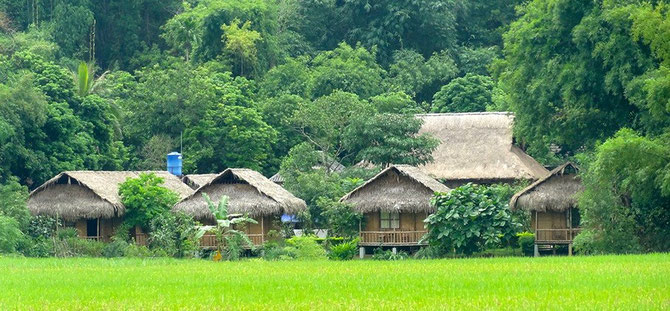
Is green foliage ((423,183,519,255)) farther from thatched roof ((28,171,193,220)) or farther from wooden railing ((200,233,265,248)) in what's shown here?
thatched roof ((28,171,193,220))

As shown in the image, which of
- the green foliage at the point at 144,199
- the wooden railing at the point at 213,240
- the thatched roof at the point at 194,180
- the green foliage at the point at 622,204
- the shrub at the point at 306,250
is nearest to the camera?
the green foliage at the point at 622,204

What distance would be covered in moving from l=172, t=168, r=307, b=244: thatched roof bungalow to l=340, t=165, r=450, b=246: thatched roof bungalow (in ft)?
6.46

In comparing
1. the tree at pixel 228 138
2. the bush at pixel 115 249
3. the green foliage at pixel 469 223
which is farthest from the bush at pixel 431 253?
the tree at pixel 228 138

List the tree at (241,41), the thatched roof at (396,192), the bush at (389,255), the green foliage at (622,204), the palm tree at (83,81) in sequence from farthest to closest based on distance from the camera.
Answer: the tree at (241,41)
the palm tree at (83,81)
the thatched roof at (396,192)
the bush at (389,255)
the green foliage at (622,204)

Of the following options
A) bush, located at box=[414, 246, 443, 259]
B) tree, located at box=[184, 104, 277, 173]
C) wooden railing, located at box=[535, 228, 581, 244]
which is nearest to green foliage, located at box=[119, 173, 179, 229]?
tree, located at box=[184, 104, 277, 173]

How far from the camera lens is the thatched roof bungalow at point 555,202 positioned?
137 ft

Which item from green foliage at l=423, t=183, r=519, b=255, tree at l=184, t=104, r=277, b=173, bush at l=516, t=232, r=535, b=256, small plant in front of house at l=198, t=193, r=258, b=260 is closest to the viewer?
green foliage at l=423, t=183, r=519, b=255

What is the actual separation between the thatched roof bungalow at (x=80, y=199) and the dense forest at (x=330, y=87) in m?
1.07

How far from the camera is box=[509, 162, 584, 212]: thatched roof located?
41.7 m

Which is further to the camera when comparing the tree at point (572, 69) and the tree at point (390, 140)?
the tree at point (390, 140)

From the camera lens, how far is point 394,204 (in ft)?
141

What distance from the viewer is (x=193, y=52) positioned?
6216 centimetres

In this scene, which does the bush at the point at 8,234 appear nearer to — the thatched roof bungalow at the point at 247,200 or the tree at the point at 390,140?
the thatched roof bungalow at the point at 247,200

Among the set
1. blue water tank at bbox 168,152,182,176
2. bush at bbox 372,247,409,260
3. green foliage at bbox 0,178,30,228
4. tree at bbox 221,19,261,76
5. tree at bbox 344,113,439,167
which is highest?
tree at bbox 221,19,261,76
